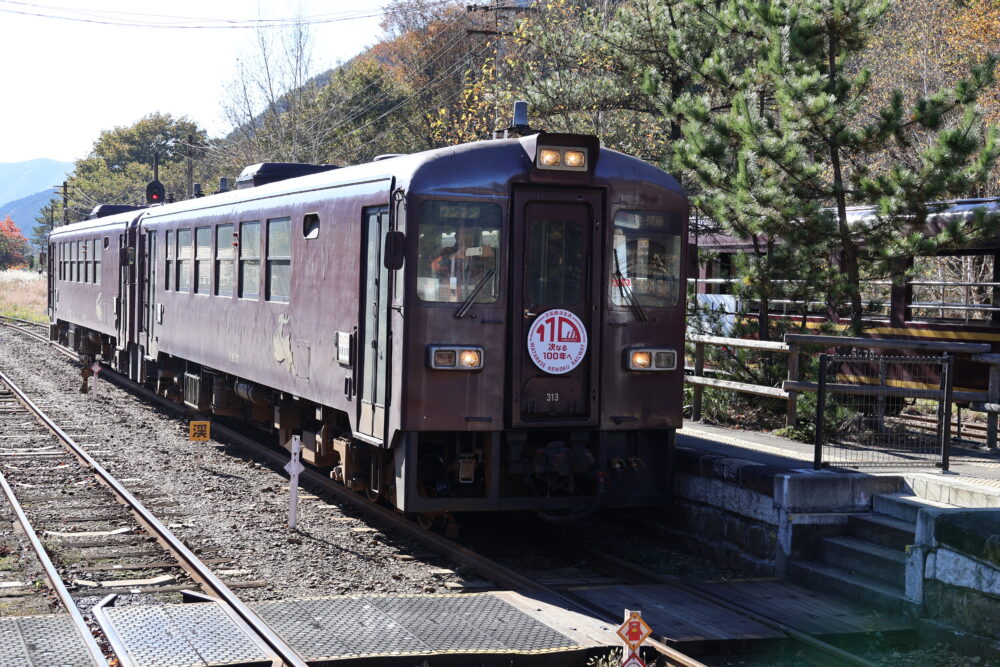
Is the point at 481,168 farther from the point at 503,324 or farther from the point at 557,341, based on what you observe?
the point at 557,341

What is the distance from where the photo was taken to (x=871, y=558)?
24.9 ft

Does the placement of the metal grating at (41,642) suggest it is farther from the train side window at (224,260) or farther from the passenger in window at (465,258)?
the train side window at (224,260)

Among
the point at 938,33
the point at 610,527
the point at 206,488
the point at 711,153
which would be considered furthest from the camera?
the point at 938,33

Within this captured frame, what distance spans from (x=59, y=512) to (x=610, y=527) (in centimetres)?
481

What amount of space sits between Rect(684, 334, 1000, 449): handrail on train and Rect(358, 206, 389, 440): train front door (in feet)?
13.1

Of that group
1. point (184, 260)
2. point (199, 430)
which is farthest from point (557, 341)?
point (184, 260)

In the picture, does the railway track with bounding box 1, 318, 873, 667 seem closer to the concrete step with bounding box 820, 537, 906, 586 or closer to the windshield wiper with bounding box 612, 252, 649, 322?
the concrete step with bounding box 820, 537, 906, 586

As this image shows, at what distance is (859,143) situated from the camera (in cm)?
1186

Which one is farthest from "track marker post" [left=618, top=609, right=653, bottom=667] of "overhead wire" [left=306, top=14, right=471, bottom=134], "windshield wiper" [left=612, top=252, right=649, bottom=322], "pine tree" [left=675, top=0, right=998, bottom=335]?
"overhead wire" [left=306, top=14, right=471, bottom=134]

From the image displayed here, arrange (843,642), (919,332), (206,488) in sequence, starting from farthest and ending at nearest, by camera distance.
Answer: (919,332), (206,488), (843,642)

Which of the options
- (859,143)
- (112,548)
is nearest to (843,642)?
(112,548)

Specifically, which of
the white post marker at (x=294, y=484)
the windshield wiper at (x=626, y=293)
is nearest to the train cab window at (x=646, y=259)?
the windshield wiper at (x=626, y=293)

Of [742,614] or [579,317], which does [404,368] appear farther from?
[742,614]

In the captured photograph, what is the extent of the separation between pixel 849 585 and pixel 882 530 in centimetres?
58
